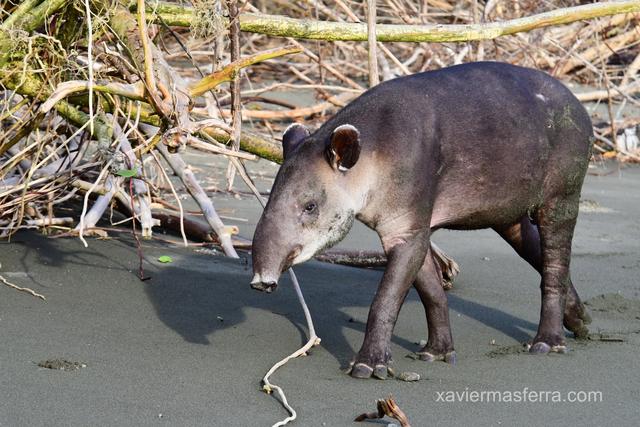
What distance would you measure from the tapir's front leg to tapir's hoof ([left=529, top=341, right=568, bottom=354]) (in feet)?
2.67

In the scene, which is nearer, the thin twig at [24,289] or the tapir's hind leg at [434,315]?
the tapir's hind leg at [434,315]

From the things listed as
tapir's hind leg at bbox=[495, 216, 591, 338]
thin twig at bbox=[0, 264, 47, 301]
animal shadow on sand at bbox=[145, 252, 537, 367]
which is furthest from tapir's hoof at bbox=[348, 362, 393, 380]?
thin twig at bbox=[0, 264, 47, 301]

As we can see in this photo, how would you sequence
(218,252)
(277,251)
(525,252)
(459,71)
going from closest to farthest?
(277,251) < (459,71) < (525,252) < (218,252)

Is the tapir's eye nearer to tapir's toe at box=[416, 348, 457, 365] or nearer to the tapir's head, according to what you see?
the tapir's head

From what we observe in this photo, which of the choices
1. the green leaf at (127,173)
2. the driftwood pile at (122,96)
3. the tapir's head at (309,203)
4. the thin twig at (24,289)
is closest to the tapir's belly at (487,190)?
the tapir's head at (309,203)

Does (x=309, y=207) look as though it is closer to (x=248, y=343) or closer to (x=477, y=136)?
(x=248, y=343)

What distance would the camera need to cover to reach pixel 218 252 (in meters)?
6.71

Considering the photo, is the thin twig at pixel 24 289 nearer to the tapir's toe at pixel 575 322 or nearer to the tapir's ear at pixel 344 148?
the tapir's ear at pixel 344 148

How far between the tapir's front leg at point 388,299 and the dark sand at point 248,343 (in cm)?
10

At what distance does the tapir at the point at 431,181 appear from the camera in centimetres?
486

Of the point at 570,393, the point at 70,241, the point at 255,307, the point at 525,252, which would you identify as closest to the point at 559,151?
the point at 525,252

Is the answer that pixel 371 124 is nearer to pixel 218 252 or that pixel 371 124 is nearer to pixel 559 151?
pixel 559 151

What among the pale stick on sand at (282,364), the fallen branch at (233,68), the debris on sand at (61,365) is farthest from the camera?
the fallen branch at (233,68)

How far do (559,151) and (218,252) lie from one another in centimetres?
219
